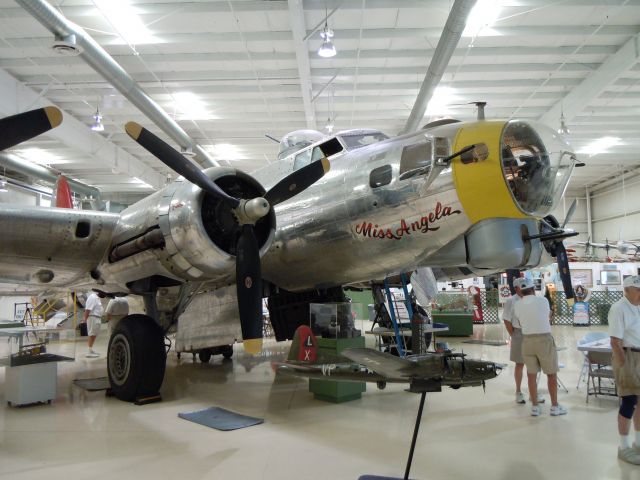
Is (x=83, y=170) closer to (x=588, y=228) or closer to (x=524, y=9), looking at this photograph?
(x=524, y=9)

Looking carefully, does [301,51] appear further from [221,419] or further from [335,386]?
[221,419]

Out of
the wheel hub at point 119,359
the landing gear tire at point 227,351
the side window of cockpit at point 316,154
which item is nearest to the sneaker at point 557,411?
the side window of cockpit at point 316,154

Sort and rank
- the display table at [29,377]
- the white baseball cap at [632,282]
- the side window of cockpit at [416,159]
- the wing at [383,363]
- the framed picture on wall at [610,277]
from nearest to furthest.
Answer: the wing at [383,363] < the white baseball cap at [632,282] < the side window of cockpit at [416,159] < the display table at [29,377] < the framed picture on wall at [610,277]

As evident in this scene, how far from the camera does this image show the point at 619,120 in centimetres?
1628

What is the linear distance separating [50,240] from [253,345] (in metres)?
3.19

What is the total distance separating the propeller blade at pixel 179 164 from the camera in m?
5.04

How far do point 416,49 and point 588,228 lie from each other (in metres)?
23.7

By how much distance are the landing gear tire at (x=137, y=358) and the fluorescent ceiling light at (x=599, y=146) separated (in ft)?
60.1

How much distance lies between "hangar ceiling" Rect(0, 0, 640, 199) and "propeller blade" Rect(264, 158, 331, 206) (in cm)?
500

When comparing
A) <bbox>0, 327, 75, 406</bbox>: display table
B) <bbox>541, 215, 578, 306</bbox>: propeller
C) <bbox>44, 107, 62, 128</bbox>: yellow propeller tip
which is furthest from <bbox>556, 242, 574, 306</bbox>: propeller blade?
<bbox>0, 327, 75, 406</bbox>: display table

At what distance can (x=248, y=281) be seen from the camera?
16.7 ft

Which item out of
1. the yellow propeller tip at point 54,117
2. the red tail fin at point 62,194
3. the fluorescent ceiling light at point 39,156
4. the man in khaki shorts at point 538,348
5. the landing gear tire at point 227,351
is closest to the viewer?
the yellow propeller tip at point 54,117

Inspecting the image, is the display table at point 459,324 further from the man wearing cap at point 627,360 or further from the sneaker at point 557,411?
the man wearing cap at point 627,360

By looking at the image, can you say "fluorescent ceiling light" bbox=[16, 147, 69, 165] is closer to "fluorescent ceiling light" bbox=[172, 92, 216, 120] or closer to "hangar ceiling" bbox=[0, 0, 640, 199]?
"hangar ceiling" bbox=[0, 0, 640, 199]
